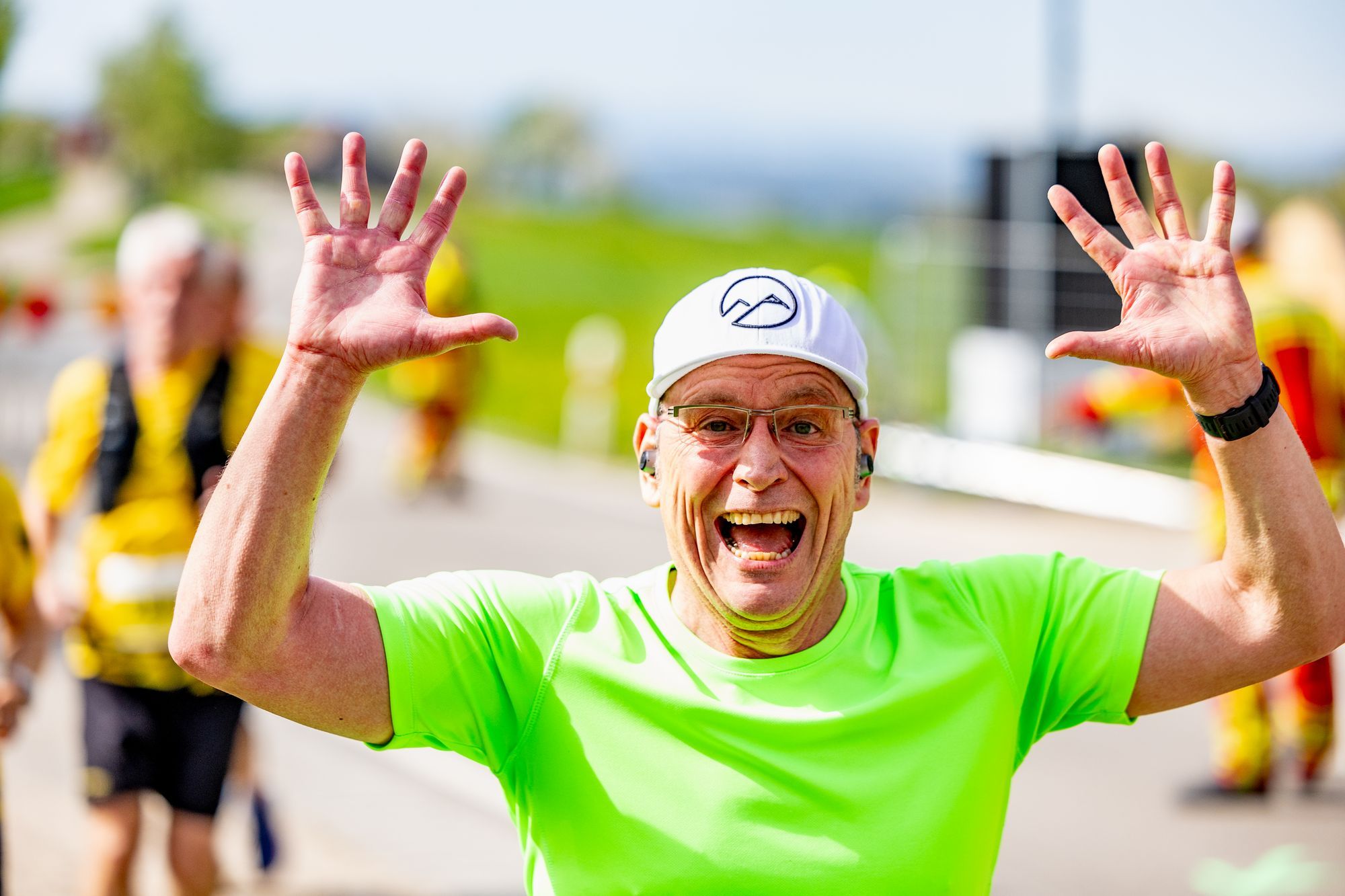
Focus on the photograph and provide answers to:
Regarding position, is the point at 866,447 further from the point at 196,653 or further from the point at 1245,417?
the point at 196,653

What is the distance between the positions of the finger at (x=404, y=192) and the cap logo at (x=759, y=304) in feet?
1.82

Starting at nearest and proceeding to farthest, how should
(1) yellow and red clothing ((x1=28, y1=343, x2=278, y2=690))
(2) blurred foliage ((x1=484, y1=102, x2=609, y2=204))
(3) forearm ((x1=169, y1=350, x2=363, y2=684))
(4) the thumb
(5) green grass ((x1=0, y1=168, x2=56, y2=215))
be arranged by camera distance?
(3) forearm ((x1=169, y1=350, x2=363, y2=684)) < (4) the thumb < (1) yellow and red clothing ((x1=28, y1=343, x2=278, y2=690)) < (5) green grass ((x1=0, y1=168, x2=56, y2=215)) < (2) blurred foliage ((x1=484, y1=102, x2=609, y2=204))

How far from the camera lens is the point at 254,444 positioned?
8.02 feet

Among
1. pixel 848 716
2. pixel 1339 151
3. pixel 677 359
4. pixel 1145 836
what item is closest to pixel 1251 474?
pixel 848 716

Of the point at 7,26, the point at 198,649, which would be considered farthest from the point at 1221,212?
the point at 7,26

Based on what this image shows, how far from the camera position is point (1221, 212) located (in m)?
2.67

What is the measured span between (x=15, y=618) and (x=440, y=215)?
8.40 ft

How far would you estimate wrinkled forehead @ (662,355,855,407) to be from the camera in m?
2.73

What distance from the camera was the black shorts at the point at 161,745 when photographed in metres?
4.74

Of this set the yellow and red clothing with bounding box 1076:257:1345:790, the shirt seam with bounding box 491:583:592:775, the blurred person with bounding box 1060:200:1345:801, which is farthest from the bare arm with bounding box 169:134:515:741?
the yellow and red clothing with bounding box 1076:257:1345:790

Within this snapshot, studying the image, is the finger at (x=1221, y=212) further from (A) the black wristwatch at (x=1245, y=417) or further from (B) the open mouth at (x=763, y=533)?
(B) the open mouth at (x=763, y=533)

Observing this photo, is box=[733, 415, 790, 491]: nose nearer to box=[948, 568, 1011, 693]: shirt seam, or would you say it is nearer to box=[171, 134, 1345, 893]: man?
box=[171, 134, 1345, 893]: man

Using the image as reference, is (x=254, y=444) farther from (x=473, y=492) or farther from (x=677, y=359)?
(x=473, y=492)

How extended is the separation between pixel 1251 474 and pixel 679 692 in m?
1.02
